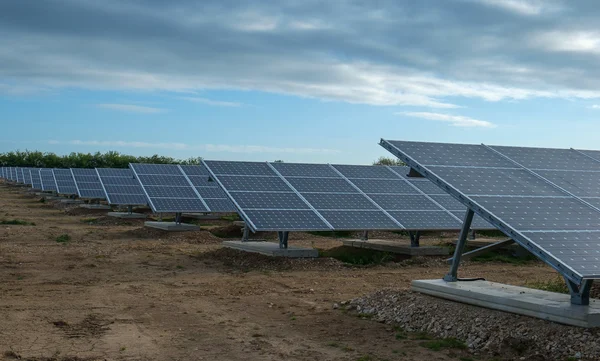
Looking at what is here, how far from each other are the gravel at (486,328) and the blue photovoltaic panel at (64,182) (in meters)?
38.6

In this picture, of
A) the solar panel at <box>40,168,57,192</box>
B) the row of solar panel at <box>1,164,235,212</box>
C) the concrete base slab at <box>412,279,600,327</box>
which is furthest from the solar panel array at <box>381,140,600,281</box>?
the solar panel at <box>40,168,57,192</box>

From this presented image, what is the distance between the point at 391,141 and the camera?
12992mm

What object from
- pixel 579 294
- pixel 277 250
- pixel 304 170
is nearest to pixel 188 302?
pixel 277 250

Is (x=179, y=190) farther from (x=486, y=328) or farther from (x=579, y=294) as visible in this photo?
(x=579, y=294)

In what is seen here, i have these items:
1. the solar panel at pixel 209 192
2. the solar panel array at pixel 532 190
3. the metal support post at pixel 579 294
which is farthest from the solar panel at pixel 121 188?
the metal support post at pixel 579 294

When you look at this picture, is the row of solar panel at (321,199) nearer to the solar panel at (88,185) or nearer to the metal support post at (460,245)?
the metal support post at (460,245)

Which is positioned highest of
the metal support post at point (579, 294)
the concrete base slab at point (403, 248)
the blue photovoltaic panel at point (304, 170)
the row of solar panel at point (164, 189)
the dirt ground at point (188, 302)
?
the blue photovoltaic panel at point (304, 170)

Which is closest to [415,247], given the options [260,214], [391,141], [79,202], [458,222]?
[458,222]

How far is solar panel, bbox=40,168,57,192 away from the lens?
52.7 metres

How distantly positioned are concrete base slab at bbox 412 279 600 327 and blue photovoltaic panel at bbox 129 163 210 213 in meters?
16.2

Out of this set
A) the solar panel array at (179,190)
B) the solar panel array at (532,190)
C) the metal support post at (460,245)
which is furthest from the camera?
the solar panel array at (179,190)

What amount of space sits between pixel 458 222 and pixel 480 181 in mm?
9562

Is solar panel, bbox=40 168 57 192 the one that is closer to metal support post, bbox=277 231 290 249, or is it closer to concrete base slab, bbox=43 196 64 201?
concrete base slab, bbox=43 196 64 201

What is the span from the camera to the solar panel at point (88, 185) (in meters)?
40.8
